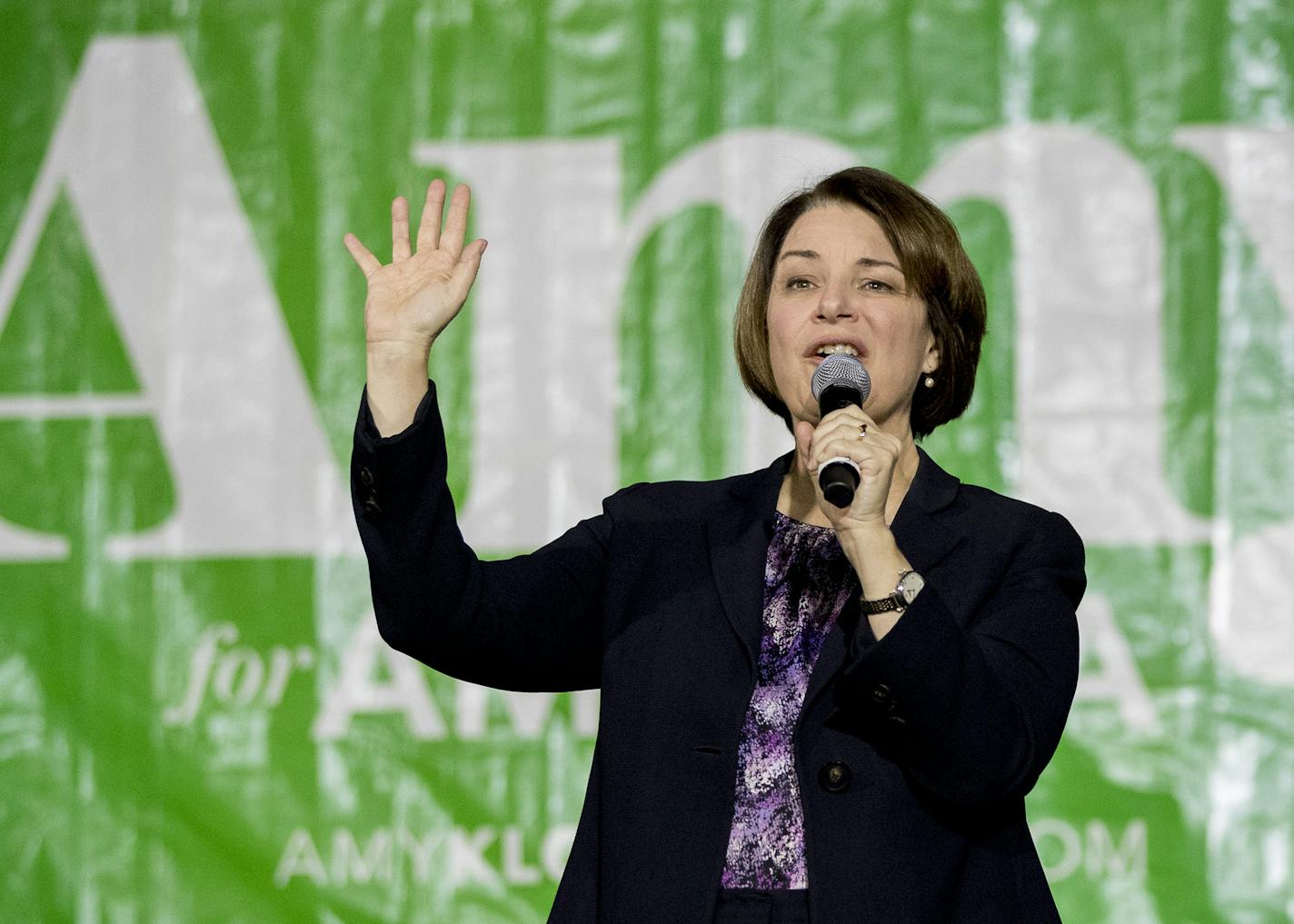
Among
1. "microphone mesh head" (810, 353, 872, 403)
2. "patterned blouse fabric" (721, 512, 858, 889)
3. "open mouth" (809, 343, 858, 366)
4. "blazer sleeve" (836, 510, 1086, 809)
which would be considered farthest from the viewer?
"open mouth" (809, 343, 858, 366)

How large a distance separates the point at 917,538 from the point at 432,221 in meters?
0.61

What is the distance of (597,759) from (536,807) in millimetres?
1590

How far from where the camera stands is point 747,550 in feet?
5.61

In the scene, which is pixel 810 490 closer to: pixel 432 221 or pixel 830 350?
pixel 830 350

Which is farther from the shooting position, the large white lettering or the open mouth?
the large white lettering

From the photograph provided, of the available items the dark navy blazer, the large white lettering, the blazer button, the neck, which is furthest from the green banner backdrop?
the blazer button

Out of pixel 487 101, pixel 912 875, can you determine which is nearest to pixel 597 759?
pixel 912 875

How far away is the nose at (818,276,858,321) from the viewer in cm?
175

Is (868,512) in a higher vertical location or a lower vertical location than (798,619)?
higher

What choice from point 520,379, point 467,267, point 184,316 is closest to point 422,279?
point 467,267

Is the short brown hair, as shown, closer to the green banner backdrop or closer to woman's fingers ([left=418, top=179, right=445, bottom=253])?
woman's fingers ([left=418, top=179, right=445, bottom=253])

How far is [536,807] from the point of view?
3180 millimetres

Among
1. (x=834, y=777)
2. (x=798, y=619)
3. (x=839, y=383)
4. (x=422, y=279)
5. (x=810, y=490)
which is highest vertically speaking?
(x=422, y=279)

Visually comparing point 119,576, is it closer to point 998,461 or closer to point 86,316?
point 86,316
